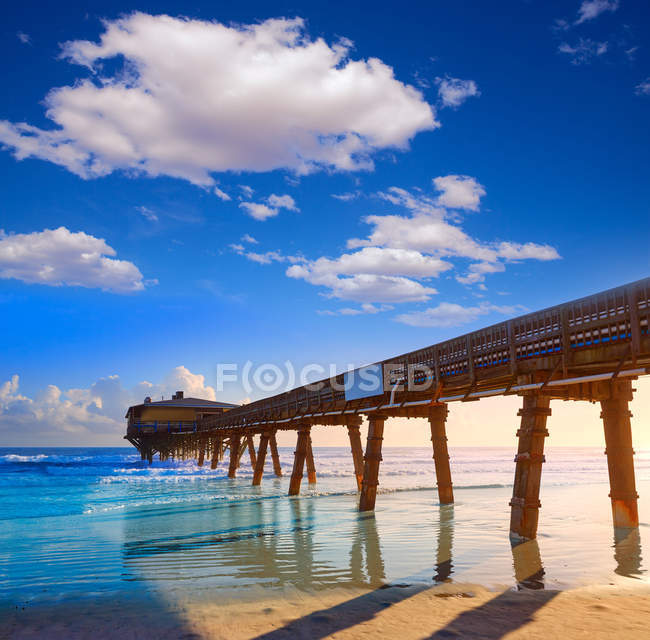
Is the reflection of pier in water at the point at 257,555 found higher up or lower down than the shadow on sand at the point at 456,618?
lower down

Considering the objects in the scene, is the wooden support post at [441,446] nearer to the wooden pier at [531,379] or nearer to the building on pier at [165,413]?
the wooden pier at [531,379]

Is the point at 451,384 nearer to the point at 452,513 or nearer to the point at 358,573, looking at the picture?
the point at 452,513

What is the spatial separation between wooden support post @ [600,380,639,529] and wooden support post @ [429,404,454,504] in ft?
20.4

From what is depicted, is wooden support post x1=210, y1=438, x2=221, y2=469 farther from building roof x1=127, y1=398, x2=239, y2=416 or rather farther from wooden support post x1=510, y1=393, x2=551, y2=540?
wooden support post x1=510, y1=393, x2=551, y2=540

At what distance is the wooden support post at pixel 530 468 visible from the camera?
488 inches

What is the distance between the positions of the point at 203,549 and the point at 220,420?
30.6 meters

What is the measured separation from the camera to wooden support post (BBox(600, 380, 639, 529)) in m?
13.5

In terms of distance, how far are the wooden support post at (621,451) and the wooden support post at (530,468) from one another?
2.27 metres

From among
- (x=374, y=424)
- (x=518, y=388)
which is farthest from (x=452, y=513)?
(x=518, y=388)

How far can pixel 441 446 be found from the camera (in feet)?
63.0

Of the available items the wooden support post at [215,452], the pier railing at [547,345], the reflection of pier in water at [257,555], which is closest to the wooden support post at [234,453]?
the wooden support post at [215,452]

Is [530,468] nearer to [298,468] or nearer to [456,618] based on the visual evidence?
[456,618]

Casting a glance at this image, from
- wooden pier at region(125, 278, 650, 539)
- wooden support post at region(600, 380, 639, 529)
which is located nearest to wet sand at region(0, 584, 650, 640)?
wooden pier at region(125, 278, 650, 539)

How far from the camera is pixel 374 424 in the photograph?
19703 mm
